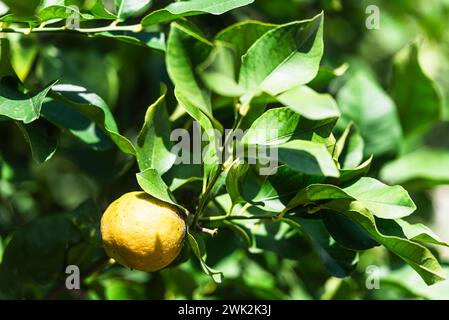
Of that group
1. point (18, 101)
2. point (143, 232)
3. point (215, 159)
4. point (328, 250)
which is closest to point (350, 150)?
point (328, 250)

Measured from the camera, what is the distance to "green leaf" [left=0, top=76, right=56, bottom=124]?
78 centimetres

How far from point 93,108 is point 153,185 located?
0.14m

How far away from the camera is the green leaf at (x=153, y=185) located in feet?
2.50

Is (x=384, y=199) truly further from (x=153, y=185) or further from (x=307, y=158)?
(x=153, y=185)

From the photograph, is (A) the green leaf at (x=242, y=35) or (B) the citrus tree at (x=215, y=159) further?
(A) the green leaf at (x=242, y=35)

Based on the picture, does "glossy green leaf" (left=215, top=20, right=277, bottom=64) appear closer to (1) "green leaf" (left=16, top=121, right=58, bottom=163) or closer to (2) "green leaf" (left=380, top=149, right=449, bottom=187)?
(1) "green leaf" (left=16, top=121, right=58, bottom=163)

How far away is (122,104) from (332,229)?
2.41 ft

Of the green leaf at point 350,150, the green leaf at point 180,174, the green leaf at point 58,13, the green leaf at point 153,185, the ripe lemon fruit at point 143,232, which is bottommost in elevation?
the green leaf at point 350,150

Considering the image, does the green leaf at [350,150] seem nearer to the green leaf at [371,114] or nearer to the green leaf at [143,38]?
the green leaf at [371,114]

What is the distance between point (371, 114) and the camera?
3.84ft

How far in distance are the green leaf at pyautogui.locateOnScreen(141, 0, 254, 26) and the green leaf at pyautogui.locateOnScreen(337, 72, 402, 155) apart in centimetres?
42

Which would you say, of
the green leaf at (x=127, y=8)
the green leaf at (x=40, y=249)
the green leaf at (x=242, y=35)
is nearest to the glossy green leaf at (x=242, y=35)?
the green leaf at (x=242, y=35)

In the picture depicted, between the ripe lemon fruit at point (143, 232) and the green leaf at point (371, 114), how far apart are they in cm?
48

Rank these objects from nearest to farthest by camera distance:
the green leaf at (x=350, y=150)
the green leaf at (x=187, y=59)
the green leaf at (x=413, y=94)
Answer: the green leaf at (x=187, y=59)
the green leaf at (x=350, y=150)
the green leaf at (x=413, y=94)
